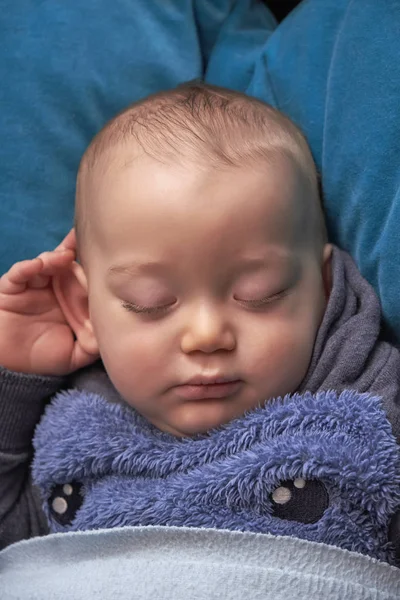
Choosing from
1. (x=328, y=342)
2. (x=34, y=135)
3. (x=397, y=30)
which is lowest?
(x=328, y=342)

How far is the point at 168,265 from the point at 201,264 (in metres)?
0.04

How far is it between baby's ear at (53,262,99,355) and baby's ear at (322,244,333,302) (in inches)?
13.4

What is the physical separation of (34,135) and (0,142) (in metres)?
0.05

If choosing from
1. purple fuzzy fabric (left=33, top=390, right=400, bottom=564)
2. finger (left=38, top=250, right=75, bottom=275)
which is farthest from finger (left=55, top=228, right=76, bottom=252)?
purple fuzzy fabric (left=33, top=390, right=400, bottom=564)

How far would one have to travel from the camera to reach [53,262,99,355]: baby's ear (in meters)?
1.14

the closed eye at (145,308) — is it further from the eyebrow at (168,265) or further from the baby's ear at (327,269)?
the baby's ear at (327,269)

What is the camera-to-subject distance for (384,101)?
3.41 ft

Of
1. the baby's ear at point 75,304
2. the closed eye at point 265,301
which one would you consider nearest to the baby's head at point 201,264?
the closed eye at point 265,301

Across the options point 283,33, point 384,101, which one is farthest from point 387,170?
point 283,33

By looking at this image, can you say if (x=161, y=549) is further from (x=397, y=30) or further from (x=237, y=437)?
(x=397, y=30)

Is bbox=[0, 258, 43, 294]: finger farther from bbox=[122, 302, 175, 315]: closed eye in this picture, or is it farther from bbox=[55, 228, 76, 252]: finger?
bbox=[122, 302, 175, 315]: closed eye

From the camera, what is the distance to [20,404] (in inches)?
45.2

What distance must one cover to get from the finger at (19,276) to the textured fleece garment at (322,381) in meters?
0.12

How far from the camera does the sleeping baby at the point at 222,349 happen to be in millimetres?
932
